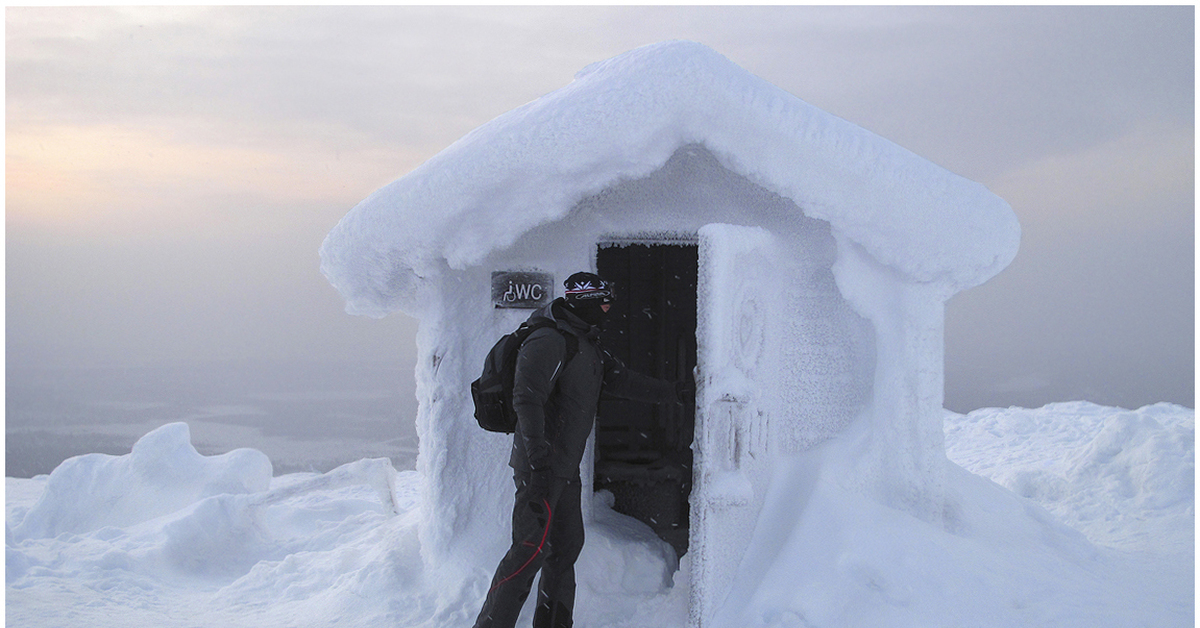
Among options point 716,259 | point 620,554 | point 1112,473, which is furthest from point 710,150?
point 1112,473

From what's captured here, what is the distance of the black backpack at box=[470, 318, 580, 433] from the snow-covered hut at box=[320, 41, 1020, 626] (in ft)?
2.11

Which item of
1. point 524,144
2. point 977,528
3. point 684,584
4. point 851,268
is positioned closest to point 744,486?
point 684,584

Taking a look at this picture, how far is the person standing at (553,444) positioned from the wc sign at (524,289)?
628 millimetres

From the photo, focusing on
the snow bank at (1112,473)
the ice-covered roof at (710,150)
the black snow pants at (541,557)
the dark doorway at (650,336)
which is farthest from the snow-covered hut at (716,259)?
the snow bank at (1112,473)

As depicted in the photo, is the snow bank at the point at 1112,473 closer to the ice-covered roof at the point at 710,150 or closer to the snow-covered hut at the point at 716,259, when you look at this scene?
the snow-covered hut at the point at 716,259

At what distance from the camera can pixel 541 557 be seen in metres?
3.44

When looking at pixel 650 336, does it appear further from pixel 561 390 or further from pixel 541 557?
pixel 541 557

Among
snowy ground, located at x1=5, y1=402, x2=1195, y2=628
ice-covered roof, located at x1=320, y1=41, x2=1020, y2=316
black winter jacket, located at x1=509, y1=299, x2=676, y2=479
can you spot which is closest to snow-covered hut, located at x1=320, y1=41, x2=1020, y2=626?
ice-covered roof, located at x1=320, y1=41, x2=1020, y2=316

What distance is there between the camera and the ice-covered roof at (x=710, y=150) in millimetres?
3740

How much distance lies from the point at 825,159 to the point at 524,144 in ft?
4.84

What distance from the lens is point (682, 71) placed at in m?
3.75

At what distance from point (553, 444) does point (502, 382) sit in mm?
369

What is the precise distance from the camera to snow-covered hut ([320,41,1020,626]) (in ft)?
12.1

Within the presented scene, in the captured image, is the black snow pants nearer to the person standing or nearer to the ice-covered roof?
the person standing
